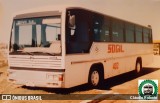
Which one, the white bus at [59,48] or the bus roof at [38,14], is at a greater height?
the bus roof at [38,14]

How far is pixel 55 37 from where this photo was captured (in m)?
7.38

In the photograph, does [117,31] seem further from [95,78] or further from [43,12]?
[43,12]

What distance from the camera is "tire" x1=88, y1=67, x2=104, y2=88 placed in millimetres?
8500

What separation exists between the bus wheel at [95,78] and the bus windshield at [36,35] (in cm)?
173

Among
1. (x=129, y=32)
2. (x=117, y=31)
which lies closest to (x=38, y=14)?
(x=117, y=31)

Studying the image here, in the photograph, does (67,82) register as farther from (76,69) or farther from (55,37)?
(55,37)

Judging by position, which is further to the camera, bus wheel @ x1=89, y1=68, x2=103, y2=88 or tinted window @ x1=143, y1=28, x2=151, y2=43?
tinted window @ x1=143, y1=28, x2=151, y2=43

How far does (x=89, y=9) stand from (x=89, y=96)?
260cm

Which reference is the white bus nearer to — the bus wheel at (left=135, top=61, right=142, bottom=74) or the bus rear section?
the bus rear section

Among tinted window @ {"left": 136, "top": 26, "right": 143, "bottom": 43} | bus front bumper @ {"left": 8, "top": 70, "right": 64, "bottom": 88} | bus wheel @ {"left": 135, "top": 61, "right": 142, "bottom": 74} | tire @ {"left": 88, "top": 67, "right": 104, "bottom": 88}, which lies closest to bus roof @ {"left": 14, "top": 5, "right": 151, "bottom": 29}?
bus front bumper @ {"left": 8, "top": 70, "right": 64, "bottom": 88}

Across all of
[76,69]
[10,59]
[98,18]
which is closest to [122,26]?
[98,18]

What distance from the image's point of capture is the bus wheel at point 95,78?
8503 mm

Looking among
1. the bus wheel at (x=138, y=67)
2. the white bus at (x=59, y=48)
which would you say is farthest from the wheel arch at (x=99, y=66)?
the bus wheel at (x=138, y=67)

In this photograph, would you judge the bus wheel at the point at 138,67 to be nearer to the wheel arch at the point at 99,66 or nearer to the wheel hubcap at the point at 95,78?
the wheel arch at the point at 99,66
